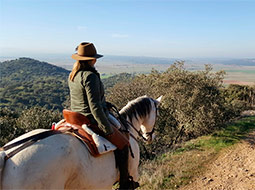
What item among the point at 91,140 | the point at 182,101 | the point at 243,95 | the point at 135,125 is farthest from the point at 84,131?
the point at 243,95

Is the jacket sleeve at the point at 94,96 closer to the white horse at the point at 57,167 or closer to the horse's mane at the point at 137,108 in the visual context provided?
the white horse at the point at 57,167

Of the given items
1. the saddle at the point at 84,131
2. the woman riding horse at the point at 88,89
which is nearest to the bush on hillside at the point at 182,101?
the saddle at the point at 84,131

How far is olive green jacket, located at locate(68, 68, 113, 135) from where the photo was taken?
3.13m

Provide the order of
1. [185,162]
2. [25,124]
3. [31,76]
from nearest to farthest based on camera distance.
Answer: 1. [185,162]
2. [25,124]
3. [31,76]

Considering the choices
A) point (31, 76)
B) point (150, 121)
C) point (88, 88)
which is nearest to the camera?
point (88, 88)

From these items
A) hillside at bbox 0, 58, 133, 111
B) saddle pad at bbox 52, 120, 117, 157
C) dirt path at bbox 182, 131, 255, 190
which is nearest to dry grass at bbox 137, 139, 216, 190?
dirt path at bbox 182, 131, 255, 190

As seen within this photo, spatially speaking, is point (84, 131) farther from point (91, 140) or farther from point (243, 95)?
point (243, 95)

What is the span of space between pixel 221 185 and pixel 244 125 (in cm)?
665

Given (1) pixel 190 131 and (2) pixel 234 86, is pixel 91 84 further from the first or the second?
(2) pixel 234 86

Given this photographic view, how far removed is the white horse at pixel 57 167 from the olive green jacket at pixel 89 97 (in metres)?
0.45

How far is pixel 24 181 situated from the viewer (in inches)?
98.3

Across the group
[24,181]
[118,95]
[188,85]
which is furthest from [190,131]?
[24,181]

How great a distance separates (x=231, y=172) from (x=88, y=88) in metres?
5.85

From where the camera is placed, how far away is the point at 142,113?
187 inches
